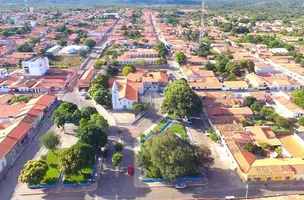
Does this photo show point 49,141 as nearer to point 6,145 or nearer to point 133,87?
point 6,145

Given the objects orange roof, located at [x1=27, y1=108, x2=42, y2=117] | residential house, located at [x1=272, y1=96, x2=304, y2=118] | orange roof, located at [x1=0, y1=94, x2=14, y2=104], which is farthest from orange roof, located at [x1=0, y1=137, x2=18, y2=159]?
residential house, located at [x1=272, y1=96, x2=304, y2=118]

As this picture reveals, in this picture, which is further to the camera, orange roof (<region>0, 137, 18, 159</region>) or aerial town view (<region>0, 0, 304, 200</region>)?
orange roof (<region>0, 137, 18, 159</region>)

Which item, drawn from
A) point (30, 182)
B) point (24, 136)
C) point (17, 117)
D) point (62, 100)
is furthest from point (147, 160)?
point (62, 100)

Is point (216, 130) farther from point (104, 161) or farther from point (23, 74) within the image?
point (23, 74)

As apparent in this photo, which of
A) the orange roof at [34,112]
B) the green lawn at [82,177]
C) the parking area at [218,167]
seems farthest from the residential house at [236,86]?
the orange roof at [34,112]

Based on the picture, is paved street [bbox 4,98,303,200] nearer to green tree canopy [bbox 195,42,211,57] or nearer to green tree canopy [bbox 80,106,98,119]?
green tree canopy [bbox 80,106,98,119]

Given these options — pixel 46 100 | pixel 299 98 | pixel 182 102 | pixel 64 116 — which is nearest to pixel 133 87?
pixel 182 102
